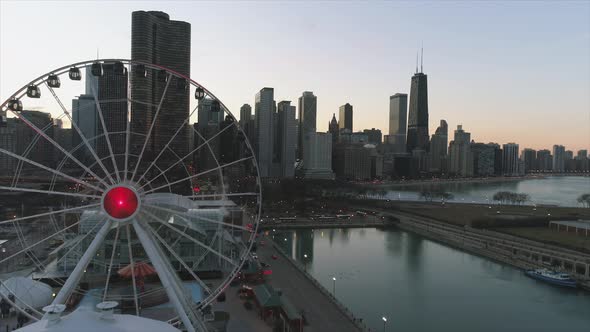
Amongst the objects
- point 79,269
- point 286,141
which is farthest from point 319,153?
point 79,269

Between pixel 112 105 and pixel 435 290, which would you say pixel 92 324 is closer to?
pixel 435 290

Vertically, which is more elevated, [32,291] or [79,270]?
[79,270]

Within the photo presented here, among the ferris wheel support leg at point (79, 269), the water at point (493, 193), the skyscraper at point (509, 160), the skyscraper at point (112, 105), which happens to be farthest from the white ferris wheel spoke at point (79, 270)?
the skyscraper at point (509, 160)

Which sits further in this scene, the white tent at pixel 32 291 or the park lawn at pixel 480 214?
the park lawn at pixel 480 214

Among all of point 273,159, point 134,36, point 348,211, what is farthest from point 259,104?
point 348,211

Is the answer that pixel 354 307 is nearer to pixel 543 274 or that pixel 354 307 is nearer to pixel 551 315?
pixel 551 315

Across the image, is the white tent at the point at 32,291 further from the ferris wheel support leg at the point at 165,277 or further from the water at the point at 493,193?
the water at the point at 493,193

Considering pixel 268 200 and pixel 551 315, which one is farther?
pixel 268 200
